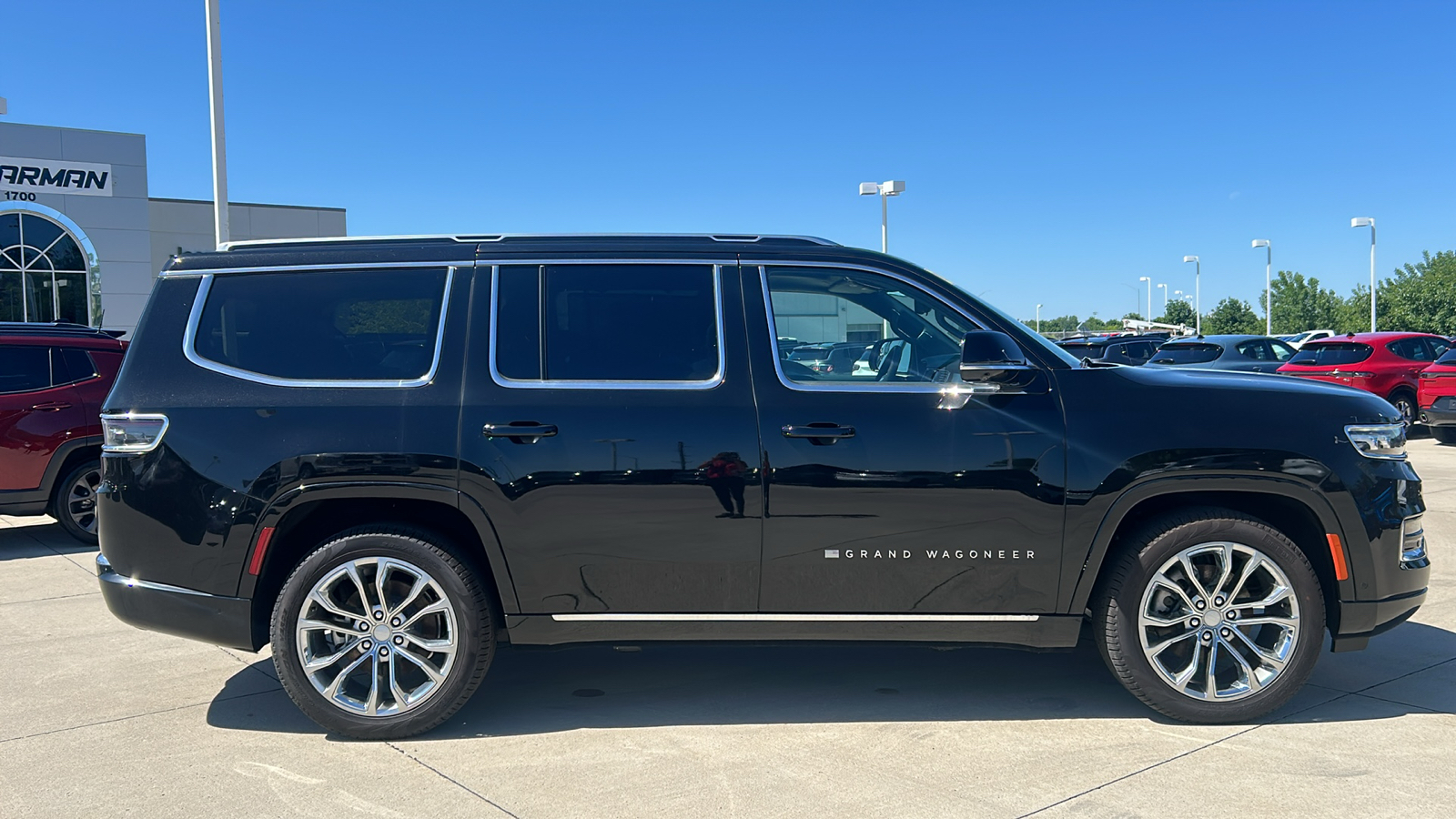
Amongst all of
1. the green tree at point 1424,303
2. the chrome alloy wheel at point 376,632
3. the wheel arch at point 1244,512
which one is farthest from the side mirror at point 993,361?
the green tree at point 1424,303

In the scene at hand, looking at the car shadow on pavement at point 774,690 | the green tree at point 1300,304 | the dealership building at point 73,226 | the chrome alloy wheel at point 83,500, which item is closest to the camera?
the car shadow on pavement at point 774,690

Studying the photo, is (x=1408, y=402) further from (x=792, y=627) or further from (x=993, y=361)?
Result: (x=792, y=627)

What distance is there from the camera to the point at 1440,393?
14.8m

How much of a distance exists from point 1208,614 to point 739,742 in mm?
1865

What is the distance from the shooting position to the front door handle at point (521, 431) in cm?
409

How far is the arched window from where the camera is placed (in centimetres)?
2561

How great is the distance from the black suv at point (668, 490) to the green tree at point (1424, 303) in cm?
5216

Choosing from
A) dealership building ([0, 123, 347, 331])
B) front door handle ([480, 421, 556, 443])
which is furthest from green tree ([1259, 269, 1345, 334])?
front door handle ([480, 421, 556, 443])

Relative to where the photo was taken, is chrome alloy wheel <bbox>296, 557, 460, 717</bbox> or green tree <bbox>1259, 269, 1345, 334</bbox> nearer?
chrome alloy wheel <bbox>296, 557, 460, 717</bbox>

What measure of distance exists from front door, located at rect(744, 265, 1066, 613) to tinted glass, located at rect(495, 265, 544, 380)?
2.86 ft

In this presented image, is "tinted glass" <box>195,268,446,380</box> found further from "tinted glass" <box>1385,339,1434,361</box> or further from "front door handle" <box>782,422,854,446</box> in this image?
"tinted glass" <box>1385,339,1434,361</box>

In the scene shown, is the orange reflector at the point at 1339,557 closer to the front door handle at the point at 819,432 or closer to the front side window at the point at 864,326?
the front side window at the point at 864,326

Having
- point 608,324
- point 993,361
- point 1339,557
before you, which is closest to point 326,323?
point 608,324

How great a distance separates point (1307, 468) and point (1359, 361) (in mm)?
14511
